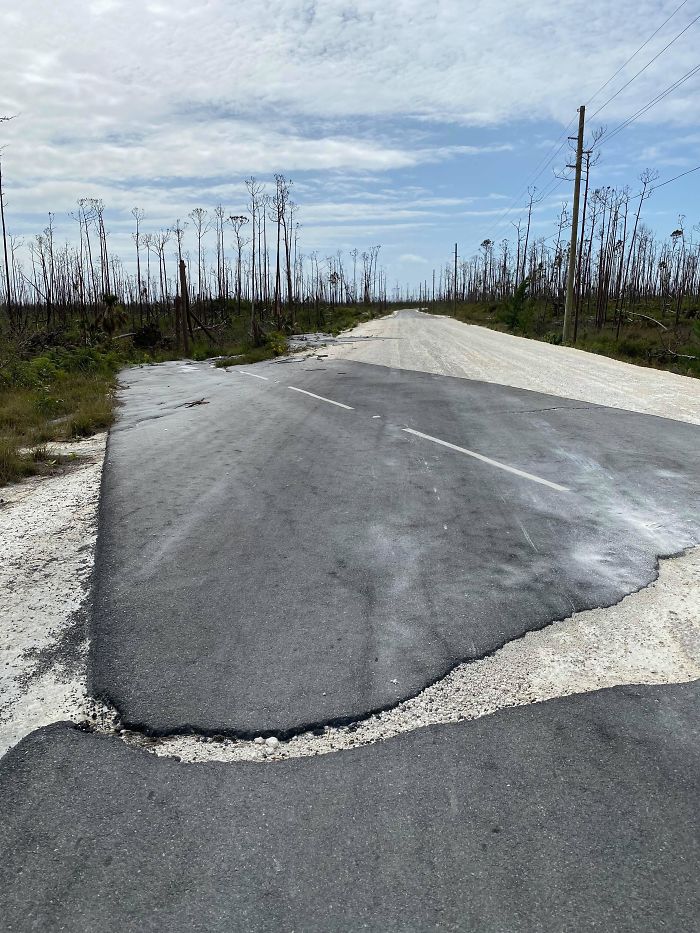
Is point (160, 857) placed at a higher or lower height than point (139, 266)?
lower

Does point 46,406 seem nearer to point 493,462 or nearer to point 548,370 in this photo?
point 493,462

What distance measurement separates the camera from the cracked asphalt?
7.17ft

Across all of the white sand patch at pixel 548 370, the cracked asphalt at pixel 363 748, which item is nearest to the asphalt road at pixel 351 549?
the cracked asphalt at pixel 363 748

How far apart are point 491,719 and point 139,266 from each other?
5843 cm

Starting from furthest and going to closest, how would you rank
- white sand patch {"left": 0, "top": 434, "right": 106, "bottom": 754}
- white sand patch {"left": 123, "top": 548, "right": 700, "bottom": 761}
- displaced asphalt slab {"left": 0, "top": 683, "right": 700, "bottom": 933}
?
1. white sand patch {"left": 0, "top": 434, "right": 106, "bottom": 754}
2. white sand patch {"left": 123, "top": 548, "right": 700, "bottom": 761}
3. displaced asphalt slab {"left": 0, "top": 683, "right": 700, "bottom": 933}

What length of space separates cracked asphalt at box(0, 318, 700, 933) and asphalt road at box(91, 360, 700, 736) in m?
0.02

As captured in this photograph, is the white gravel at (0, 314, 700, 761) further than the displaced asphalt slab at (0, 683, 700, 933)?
Yes

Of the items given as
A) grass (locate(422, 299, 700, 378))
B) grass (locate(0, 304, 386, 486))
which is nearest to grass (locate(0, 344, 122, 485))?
grass (locate(0, 304, 386, 486))

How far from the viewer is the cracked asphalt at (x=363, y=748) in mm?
2186

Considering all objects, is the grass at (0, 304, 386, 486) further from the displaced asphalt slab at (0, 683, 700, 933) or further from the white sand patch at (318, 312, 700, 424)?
the displaced asphalt slab at (0, 683, 700, 933)

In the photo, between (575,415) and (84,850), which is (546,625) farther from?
(575,415)

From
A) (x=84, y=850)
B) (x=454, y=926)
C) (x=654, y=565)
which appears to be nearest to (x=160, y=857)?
(x=84, y=850)

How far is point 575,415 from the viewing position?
10.5 metres

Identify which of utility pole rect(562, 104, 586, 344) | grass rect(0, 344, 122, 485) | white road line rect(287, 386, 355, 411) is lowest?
grass rect(0, 344, 122, 485)
